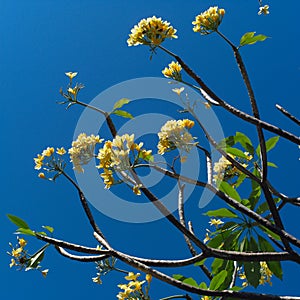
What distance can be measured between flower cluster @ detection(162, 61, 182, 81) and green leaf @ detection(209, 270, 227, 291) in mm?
975

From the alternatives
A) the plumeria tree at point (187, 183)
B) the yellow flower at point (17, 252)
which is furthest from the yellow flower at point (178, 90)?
the yellow flower at point (17, 252)

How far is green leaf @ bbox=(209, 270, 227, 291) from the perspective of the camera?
1.92 m

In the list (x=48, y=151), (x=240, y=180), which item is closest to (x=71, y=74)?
(x=48, y=151)

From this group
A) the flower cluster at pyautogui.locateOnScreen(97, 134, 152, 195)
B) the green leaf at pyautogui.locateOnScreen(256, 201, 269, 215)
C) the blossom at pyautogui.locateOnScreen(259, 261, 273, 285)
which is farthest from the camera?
the blossom at pyautogui.locateOnScreen(259, 261, 273, 285)

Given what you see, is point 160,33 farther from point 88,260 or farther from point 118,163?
point 88,260

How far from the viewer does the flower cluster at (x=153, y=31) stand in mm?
1981

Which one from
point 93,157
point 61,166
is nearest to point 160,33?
point 93,157

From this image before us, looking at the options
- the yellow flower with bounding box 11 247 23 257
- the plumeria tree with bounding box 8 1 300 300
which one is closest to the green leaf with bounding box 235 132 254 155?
the plumeria tree with bounding box 8 1 300 300

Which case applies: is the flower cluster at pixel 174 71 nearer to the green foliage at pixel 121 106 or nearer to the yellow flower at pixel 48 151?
the green foliage at pixel 121 106

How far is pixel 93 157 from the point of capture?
1.89 m

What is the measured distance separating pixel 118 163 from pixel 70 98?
59 cm

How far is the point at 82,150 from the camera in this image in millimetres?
1886

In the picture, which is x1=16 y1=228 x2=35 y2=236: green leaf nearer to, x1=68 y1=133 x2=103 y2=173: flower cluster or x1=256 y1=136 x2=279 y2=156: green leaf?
x1=68 y1=133 x2=103 y2=173: flower cluster

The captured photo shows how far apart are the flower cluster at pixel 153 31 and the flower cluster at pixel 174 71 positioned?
150 mm
